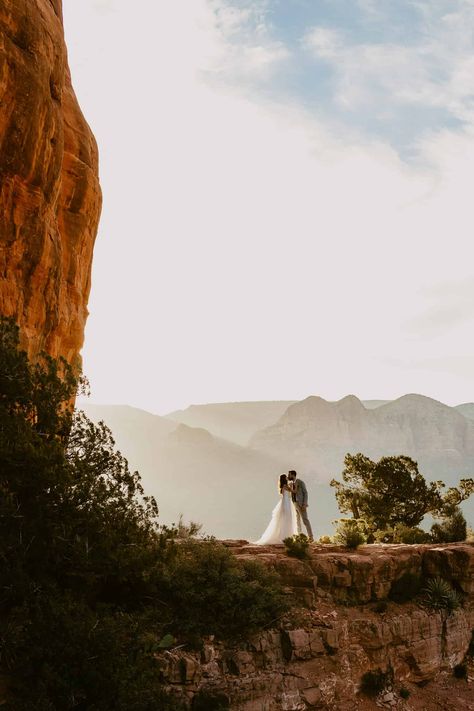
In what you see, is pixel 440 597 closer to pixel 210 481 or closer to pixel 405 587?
pixel 405 587

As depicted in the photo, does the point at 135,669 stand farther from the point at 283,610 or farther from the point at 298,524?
the point at 298,524

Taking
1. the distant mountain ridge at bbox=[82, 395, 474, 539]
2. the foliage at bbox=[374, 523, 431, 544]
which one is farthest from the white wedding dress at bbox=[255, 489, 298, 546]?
the distant mountain ridge at bbox=[82, 395, 474, 539]

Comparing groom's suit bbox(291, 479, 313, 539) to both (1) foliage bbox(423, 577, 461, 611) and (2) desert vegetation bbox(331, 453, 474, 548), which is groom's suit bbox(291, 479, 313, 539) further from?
(2) desert vegetation bbox(331, 453, 474, 548)

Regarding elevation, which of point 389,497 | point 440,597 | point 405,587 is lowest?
point 440,597

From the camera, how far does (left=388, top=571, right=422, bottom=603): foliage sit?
752 inches

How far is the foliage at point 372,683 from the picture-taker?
16422 millimetres

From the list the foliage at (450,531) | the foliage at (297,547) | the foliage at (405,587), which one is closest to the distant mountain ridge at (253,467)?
the foliage at (450,531)

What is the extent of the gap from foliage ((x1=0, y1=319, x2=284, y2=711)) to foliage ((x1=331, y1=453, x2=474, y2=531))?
15558mm

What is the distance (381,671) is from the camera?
1706cm

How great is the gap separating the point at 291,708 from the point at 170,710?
4.12 meters

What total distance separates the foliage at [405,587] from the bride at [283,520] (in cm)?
389

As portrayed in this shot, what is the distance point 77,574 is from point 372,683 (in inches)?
380

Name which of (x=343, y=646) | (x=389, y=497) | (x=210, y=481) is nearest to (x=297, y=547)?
(x=343, y=646)

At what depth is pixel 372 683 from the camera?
16.5 m
